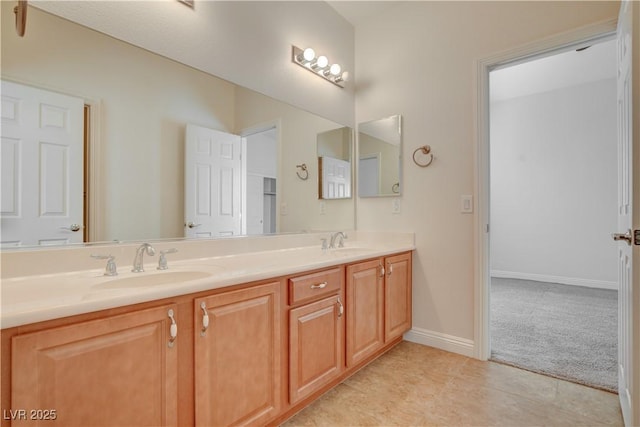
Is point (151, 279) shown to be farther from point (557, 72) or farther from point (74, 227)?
point (557, 72)

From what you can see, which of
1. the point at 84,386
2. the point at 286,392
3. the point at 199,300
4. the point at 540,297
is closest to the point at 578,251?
the point at 540,297

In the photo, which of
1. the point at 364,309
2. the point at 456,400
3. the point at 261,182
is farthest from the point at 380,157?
the point at 456,400

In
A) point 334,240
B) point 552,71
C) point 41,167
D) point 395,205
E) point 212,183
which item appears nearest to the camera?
point 41,167

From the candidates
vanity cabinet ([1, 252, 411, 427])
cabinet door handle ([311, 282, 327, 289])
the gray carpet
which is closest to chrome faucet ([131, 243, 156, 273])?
vanity cabinet ([1, 252, 411, 427])

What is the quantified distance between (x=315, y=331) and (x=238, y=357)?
0.46m

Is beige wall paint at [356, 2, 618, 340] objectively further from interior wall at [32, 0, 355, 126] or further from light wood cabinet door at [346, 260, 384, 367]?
light wood cabinet door at [346, 260, 384, 367]

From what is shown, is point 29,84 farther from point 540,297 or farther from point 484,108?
point 540,297

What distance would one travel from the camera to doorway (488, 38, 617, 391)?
3541 millimetres

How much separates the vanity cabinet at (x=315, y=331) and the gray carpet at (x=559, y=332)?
4.08ft

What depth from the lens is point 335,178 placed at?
270 cm

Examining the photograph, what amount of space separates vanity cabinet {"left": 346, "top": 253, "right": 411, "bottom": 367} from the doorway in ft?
4.04

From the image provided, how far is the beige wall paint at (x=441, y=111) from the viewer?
85.1 inches

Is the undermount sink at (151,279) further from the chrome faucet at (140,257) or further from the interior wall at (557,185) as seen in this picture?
the interior wall at (557,185)

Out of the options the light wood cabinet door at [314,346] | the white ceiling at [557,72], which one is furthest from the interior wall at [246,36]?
the white ceiling at [557,72]
